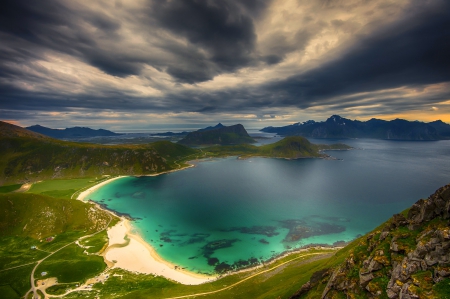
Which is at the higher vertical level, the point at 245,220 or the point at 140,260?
the point at 245,220

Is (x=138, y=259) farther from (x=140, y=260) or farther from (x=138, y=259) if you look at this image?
(x=140, y=260)

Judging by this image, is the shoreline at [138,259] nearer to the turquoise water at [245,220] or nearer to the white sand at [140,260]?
the white sand at [140,260]

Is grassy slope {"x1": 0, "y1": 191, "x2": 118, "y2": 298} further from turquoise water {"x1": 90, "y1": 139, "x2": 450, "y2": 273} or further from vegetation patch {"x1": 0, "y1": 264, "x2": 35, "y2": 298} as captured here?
turquoise water {"x1": 90, "y1": 139, "x2": 450, "y2": 273}

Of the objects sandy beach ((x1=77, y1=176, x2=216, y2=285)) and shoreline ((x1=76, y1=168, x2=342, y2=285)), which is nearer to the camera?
shoreline ((x1=76, y1=168, x2=342, y2=285))

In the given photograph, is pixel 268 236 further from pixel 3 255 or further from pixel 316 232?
pixel 3 255

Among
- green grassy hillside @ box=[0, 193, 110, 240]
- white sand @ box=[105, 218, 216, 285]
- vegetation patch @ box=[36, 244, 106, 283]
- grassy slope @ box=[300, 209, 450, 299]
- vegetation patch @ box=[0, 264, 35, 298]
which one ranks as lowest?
white sand @ box=[105, 218, 216, 285]

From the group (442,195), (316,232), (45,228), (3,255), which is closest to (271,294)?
(442,195)

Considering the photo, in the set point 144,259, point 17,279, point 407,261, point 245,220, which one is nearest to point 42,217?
point 17,279

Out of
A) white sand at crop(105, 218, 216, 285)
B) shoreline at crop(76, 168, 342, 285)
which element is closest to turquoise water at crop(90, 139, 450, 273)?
shoreline at crop(76, 168, 342, 285)
